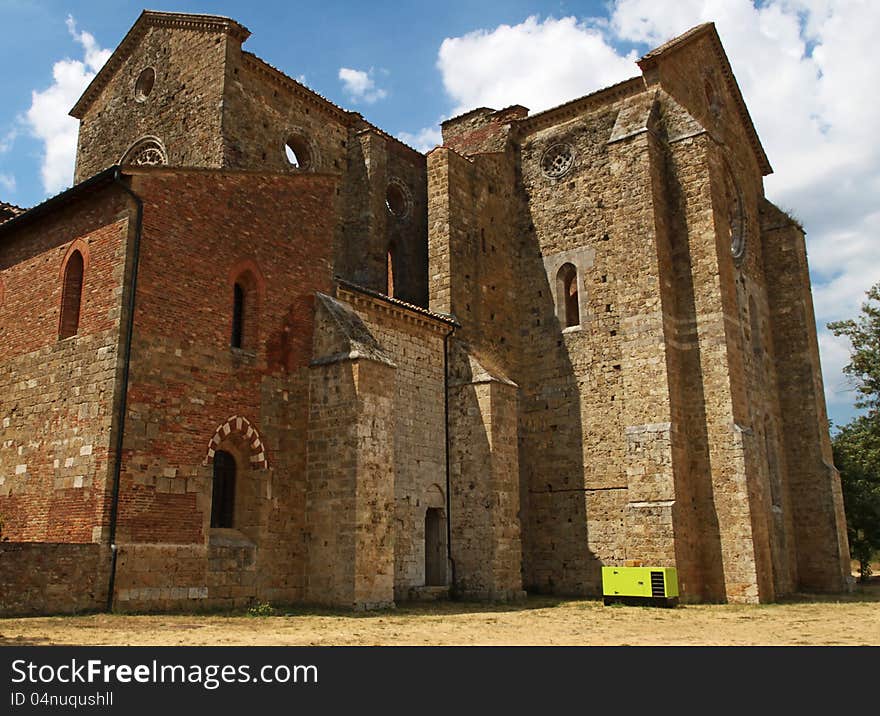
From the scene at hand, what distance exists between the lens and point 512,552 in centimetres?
2014

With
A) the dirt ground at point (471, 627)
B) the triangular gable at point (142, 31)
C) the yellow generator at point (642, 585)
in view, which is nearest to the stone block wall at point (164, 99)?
the triangular gable at point (142, 31)

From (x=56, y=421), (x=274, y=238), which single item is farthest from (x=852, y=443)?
(x=56, y=421)

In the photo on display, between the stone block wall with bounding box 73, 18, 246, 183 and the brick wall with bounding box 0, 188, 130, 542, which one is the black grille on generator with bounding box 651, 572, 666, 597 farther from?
the stone block wall with bounding box 73, 18, 246, 183

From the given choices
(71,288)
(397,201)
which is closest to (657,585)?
(397,201)

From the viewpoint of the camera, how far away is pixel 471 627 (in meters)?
13.7

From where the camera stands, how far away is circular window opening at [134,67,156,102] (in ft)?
74.9

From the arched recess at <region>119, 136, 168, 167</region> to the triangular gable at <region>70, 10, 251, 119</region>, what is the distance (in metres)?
3.07

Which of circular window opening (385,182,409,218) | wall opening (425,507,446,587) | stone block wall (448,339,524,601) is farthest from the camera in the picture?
circular window opening (385,182,409,218)

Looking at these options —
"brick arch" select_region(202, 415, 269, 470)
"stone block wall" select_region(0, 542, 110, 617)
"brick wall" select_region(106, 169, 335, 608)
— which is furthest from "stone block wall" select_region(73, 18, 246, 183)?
"stone block wall" select_region(0, 542, 110, 617)

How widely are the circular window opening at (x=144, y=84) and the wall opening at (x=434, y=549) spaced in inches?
552

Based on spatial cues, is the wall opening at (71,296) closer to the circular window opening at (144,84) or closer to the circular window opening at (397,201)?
the circular window opening at (144,84)

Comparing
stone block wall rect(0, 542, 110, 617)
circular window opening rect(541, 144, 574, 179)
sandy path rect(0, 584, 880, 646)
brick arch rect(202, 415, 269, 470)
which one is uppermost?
circular window opening rect(541, 144, 574, 179)

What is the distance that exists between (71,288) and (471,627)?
9900 mm

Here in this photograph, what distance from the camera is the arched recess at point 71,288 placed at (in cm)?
1557
